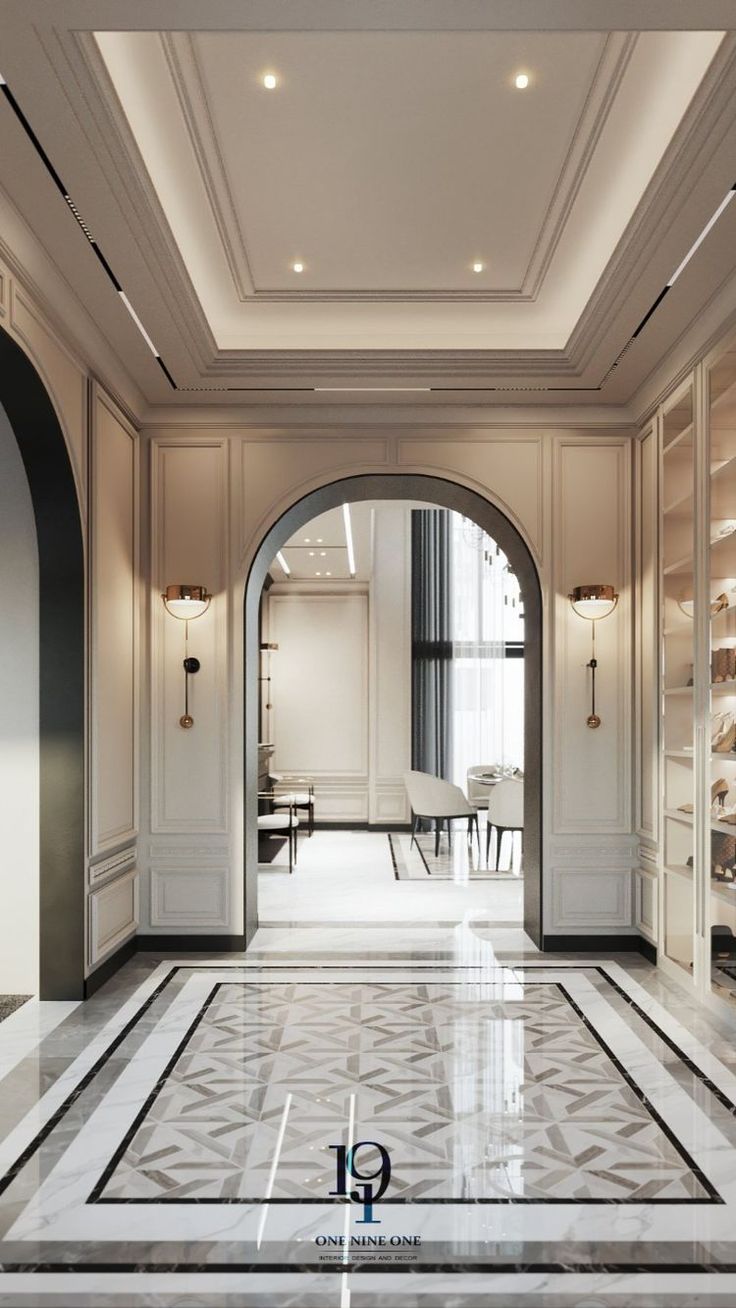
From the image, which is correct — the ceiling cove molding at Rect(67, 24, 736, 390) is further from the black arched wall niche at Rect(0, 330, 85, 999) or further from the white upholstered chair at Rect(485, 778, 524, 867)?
the white upholstered chair at Rect(485, 778, 524, 867)

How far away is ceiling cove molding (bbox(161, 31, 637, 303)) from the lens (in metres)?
2.90

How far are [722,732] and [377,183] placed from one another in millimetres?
2695

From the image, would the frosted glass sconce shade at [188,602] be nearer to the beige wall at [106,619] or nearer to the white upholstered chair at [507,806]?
the beige wall at [106,619]

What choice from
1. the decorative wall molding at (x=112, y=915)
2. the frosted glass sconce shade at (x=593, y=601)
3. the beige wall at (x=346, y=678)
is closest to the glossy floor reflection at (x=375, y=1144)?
the decorative wall molding at (x=112, y=915)

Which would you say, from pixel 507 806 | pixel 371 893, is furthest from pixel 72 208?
pixel 507 806

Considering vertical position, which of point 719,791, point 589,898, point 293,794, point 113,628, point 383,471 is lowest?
point 589,898

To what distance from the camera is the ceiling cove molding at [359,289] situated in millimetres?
2898

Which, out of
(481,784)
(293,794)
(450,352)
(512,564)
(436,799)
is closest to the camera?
(450,352)

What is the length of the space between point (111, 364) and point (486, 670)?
286 inches

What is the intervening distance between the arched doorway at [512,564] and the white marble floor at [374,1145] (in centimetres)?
89

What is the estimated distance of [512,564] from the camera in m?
5.67

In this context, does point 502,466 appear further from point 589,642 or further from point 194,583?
point 194,583

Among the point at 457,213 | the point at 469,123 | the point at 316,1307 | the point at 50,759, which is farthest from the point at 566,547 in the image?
the point at 316,1307

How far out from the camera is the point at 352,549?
9586 millimetres
